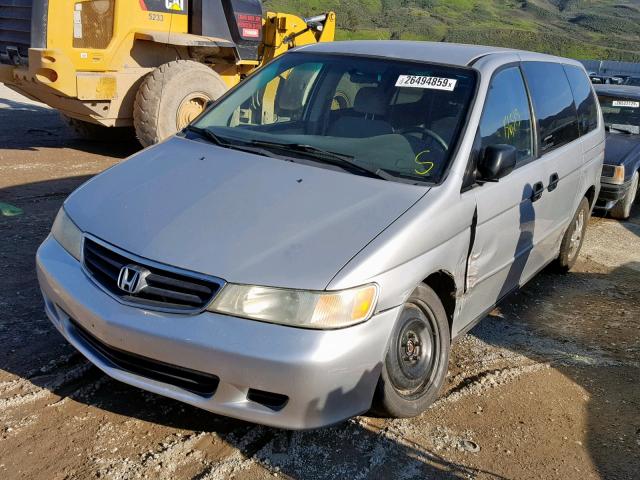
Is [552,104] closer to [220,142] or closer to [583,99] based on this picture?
[583,99]

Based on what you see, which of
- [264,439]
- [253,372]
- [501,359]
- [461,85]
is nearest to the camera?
[253,372]

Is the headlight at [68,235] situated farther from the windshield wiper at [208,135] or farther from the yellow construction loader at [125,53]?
the yellow construction loader at [125,53]

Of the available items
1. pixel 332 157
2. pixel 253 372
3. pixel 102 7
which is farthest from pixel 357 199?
pixel 102 7

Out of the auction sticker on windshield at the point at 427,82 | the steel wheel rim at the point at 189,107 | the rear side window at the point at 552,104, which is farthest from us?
the steel wheel rim at the point at 189,107

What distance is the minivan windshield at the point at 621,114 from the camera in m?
8.86

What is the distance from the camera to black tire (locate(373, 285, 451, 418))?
3094 millimetres

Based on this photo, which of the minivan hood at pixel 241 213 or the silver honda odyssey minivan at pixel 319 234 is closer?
the silver honda odyssey minivan at pixel 319 234

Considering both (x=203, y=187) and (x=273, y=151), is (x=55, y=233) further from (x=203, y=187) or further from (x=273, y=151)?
(x=273, y=151)

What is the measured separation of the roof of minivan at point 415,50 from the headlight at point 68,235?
2.04m

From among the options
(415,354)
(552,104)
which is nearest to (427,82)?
(552,104)

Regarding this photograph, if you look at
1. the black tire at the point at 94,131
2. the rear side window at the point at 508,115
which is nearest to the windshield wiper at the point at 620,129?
the rear side window at the point at 508,115

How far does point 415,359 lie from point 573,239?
313 cm

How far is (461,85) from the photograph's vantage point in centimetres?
391

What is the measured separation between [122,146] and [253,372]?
8268 millimetres
